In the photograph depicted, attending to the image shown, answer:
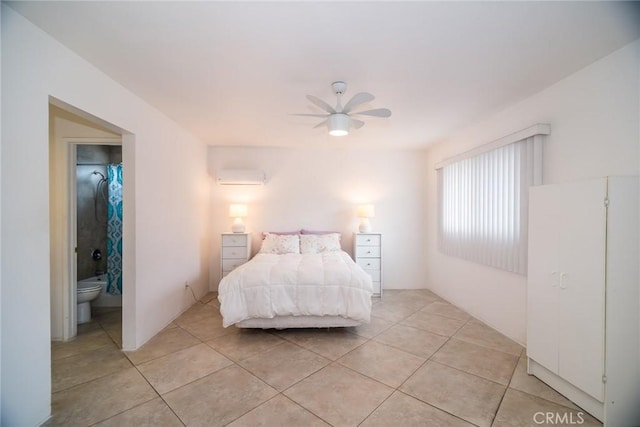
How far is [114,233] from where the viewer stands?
3.95m

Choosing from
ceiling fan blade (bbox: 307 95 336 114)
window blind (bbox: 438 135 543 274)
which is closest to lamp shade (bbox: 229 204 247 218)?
ceiling fan blade (bbox: 307 95 336 114)

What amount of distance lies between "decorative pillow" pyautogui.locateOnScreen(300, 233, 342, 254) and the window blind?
1.74 m

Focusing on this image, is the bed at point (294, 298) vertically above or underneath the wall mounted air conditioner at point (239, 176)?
underneath

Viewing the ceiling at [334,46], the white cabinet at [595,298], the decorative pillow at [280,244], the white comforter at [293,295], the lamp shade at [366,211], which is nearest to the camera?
the ceiling at [334,46]

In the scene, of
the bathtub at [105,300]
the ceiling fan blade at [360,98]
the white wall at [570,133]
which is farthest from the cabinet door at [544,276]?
the bathtub at [105,300]

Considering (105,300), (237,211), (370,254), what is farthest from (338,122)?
(105,300)

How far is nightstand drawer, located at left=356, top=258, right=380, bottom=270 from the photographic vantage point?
426 cm

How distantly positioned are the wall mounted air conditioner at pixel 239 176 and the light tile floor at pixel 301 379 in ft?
7.70

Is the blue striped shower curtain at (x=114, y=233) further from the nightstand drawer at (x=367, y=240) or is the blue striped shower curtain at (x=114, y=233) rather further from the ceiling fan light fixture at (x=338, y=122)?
the nightstand drawer at (x=367, y=240)

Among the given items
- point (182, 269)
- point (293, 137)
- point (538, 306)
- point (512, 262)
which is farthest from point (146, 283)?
point (512, 262)

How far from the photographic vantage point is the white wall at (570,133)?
184 centimetres

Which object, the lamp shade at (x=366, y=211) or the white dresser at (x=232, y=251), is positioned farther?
the lamp shade at (x=366, y=211)

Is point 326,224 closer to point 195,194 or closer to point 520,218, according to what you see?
point 195,194

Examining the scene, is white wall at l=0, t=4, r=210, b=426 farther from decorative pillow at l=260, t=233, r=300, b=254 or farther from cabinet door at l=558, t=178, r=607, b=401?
cabinet door at l=558, t=178, r=607, b=401
